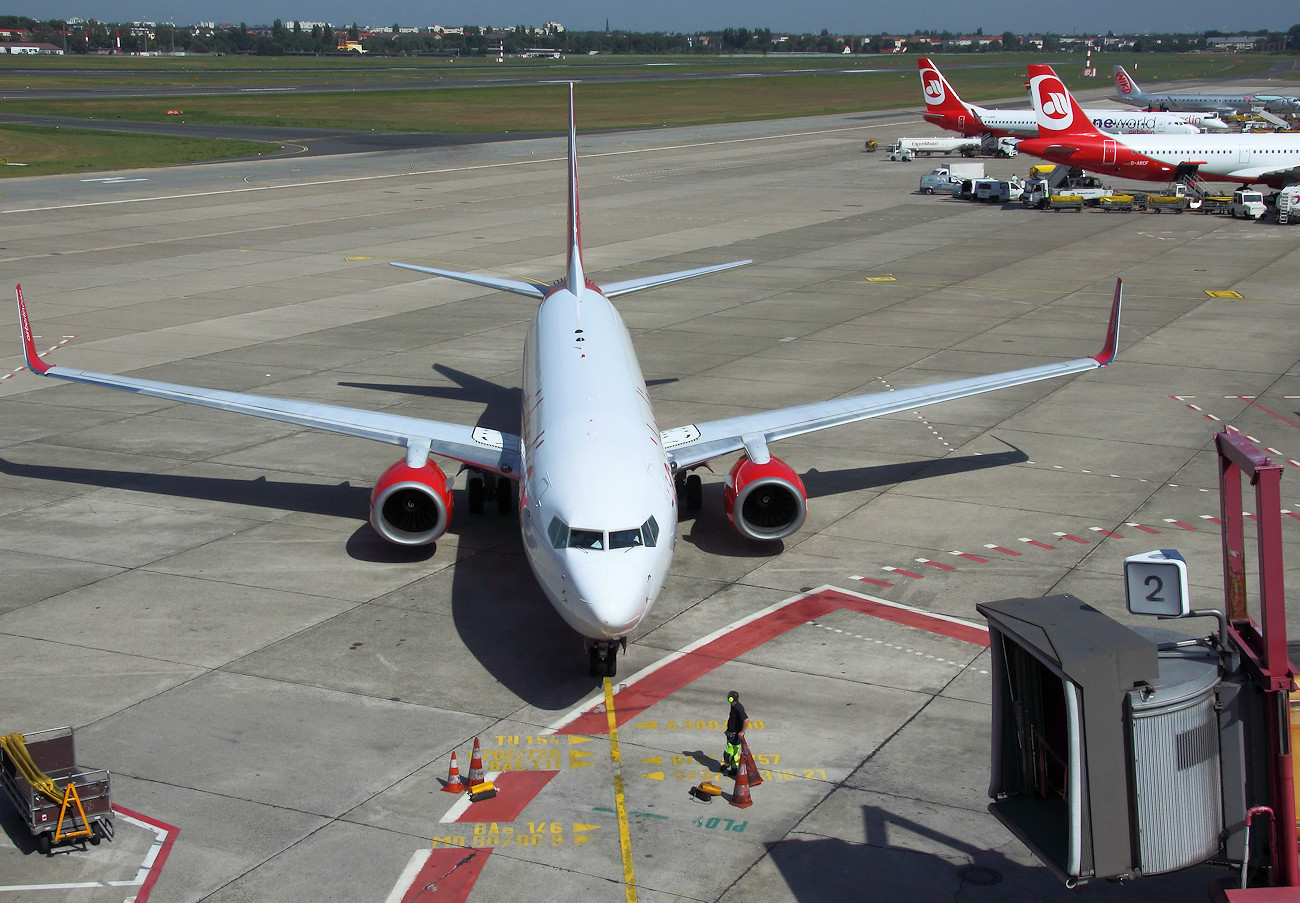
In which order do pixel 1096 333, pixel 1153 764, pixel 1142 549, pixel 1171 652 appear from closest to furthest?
pixel 1153 764 → pixel 1171 652 → pixel 1142 549 → pixel 1096 333

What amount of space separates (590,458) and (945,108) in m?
99.8

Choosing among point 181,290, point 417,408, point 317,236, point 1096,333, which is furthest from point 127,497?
point 317,236

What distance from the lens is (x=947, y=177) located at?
88.3 m

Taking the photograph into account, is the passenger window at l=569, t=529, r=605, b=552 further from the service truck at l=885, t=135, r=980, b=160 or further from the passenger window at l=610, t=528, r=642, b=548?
the service truck at l=885, t=135, r=980, b=160

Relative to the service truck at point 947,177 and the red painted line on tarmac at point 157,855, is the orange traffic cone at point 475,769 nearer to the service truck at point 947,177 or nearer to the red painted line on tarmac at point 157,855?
the red painted line on tarmac at point 157,855

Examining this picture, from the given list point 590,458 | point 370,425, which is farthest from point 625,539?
point 370,425


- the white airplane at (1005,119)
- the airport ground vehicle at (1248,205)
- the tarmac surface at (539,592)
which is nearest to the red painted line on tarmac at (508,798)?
the tarmac surface at (539,592)

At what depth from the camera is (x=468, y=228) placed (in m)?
A: 68.8

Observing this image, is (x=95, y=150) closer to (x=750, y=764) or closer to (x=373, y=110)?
(x=373, y=110)

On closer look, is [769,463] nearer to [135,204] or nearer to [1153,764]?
[1153,764]

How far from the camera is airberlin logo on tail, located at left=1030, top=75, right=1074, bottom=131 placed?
8500cm

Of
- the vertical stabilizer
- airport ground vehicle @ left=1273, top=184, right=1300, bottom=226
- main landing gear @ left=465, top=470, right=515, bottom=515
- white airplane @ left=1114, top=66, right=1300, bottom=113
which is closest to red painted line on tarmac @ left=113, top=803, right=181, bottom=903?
main landing gear @ left=465, top=470, right=515, bottom=515

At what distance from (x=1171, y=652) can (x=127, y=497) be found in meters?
23.4

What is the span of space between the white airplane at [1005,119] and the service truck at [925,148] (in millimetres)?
1594
